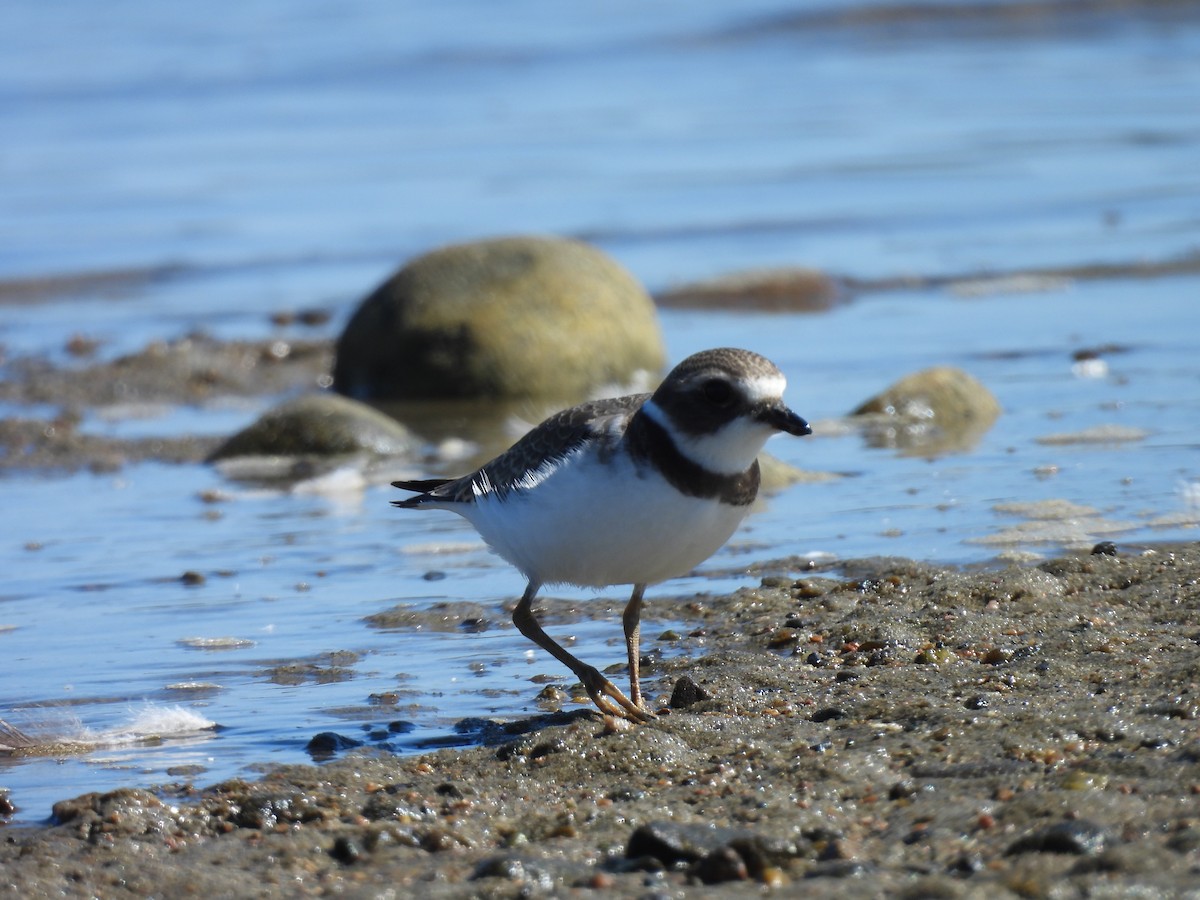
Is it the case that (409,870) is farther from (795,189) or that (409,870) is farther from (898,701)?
(795,189)

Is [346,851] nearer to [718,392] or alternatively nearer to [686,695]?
[686,695]

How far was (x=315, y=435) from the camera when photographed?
8.94m

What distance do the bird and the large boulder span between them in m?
5.74

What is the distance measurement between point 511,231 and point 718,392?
1154 cm

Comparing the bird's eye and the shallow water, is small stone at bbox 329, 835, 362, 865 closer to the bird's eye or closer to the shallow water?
the shallow water

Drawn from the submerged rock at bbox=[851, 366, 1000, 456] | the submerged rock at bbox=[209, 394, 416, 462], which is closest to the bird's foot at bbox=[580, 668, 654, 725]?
the submerged rock at bbox=[851, 366, 1000, 456]

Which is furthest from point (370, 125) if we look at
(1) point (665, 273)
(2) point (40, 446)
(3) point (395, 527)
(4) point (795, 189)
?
(3) point (395, 527)

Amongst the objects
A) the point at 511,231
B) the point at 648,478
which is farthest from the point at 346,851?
the point at 511,231

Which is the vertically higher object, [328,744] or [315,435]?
[315,435]

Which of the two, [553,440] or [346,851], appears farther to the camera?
[553,440]

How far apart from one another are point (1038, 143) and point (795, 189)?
10.8 ft

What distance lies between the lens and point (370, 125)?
78.9 ft

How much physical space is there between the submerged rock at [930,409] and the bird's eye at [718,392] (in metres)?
4.03

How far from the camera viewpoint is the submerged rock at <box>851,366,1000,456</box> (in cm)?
849
